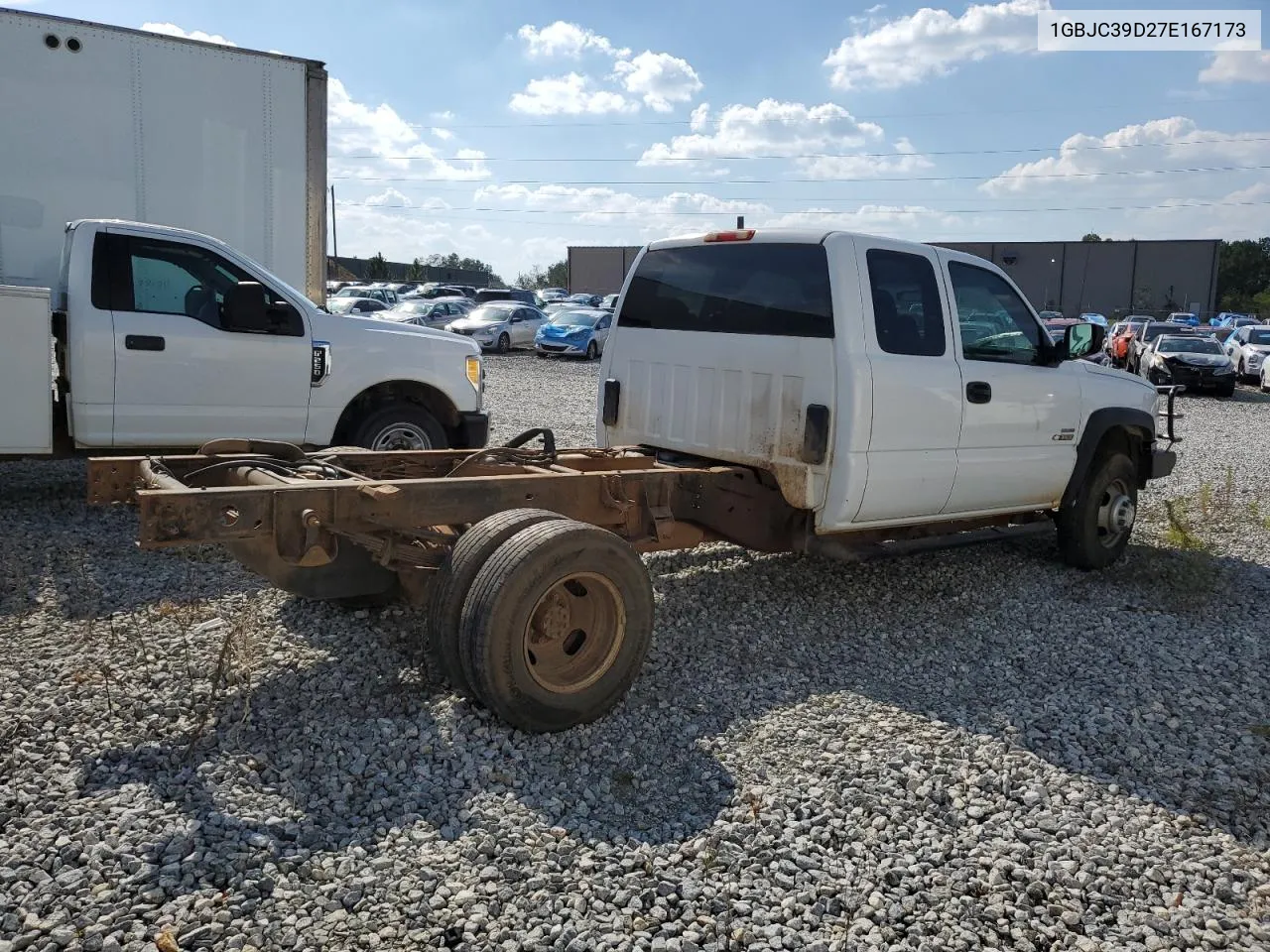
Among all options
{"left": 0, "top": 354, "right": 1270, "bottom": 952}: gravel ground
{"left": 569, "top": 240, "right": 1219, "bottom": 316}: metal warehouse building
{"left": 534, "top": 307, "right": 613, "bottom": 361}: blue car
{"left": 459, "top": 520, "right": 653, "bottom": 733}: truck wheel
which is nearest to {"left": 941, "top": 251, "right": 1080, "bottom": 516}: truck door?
{"left": 0, "top": 354, "right": 1270, "bottom": 952}: gravel ground

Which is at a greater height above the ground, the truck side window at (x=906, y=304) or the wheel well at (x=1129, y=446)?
the truck side window at (x=906, y=304)

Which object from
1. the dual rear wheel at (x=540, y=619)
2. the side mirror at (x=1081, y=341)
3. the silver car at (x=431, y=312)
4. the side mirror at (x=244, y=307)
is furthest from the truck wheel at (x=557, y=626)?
the silver car at (x=431, y=312)

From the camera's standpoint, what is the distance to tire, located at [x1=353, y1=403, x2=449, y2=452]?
798cm

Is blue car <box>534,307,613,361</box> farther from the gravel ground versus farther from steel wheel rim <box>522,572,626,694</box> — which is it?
steel wheel rim <box>522,572,626,694</box>

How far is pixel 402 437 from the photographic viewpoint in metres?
8.19

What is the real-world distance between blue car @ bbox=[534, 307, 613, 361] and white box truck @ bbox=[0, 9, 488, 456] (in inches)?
776

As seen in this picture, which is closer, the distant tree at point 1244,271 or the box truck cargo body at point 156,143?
the box truck cargo body at point 156,143

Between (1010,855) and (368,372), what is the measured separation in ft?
19.3

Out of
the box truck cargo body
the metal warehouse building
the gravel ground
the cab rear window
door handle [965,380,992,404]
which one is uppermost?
the metal warehouse building

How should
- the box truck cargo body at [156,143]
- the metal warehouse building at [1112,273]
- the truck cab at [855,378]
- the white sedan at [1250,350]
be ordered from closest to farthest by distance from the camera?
the truck cab at [855,378] < the box truck cargo body at [156,143] < the white sedan at [1250,350] < the metal warehouse building at [1112,273]

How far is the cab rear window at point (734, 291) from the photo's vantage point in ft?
18.4

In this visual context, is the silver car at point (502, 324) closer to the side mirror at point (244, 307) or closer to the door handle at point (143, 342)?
the side mirror at point (244, 307)

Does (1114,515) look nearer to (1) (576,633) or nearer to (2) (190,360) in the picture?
(1) (576,633)

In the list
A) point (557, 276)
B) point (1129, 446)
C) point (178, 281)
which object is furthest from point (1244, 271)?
point (178, 281)
